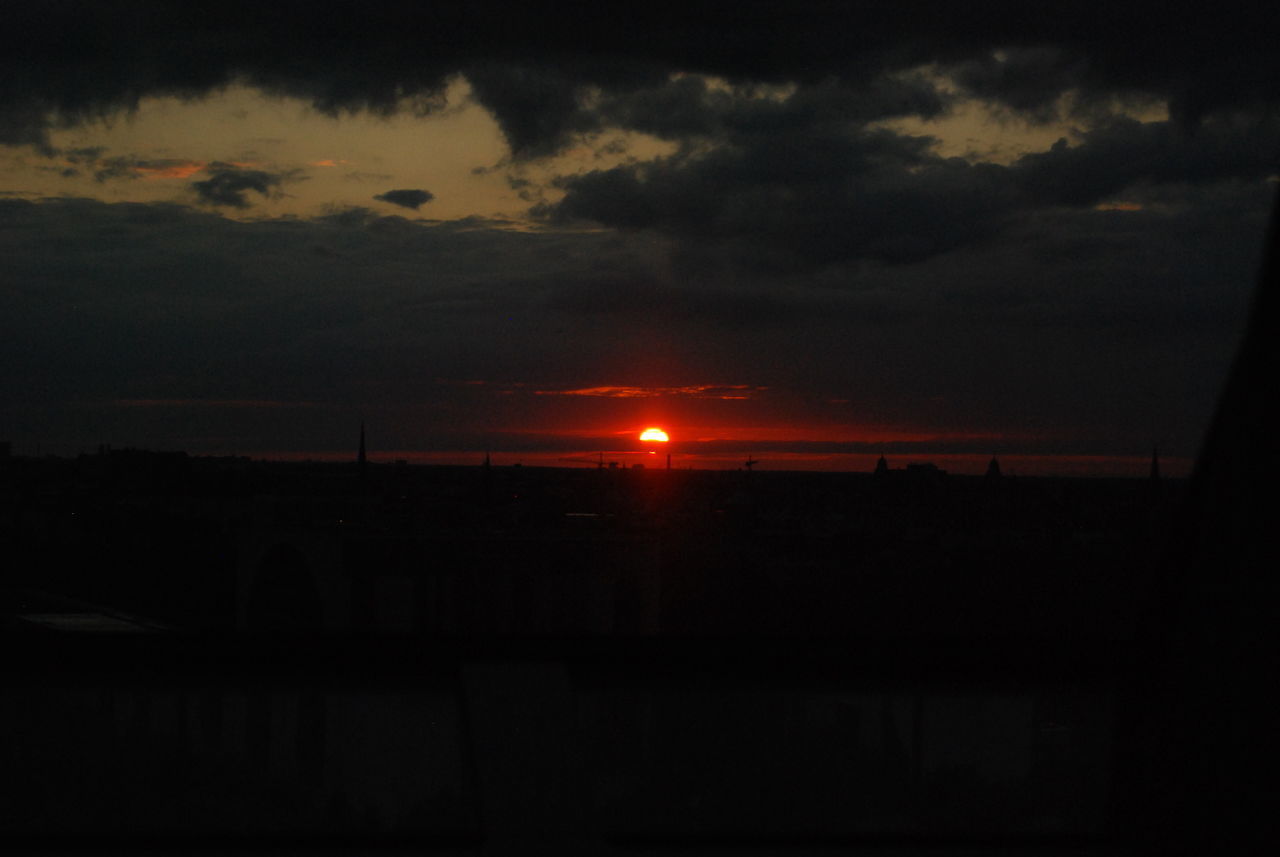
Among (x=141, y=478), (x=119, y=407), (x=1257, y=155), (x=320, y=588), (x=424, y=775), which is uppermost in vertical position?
(x=1257, y=155)

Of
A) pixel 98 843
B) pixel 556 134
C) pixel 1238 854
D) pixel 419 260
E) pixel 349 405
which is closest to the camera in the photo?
pixel 1238 854

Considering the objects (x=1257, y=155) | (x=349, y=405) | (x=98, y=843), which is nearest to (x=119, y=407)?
(x=349, y=405)

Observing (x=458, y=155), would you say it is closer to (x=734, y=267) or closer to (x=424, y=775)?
(x=734, y=267)

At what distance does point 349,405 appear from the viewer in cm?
548

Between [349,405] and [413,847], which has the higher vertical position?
[349,405]

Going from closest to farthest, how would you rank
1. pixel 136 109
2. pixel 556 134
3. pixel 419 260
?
1. pixel 136 109
2. pixel 556 134
3. pixel 419 260

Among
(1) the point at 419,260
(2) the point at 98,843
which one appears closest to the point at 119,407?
(1) the point at 419,260

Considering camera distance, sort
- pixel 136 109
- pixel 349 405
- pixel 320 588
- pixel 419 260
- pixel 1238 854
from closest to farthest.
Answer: pixel 1238 854
pixel 320 588
pixel 136 109
pixel 419 260
pixel 349 405

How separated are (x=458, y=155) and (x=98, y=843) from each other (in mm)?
2783

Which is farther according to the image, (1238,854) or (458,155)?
(458,155)

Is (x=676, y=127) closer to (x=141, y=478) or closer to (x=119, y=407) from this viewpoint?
(x=141, y=478)

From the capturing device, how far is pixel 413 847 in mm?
1970

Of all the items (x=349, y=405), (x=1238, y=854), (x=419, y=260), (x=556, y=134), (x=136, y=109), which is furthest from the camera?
(x=349, y=405)

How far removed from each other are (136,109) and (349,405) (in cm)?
216
